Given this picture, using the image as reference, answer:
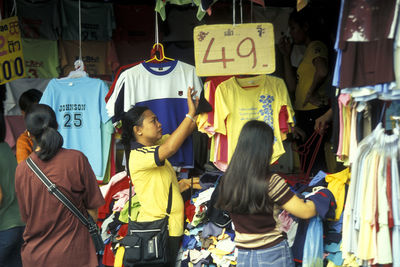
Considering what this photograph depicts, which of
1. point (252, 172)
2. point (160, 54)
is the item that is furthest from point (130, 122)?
point (252, 172)

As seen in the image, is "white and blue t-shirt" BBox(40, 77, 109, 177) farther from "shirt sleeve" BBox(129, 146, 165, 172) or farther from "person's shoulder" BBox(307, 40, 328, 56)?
"person's shoulder" BBox(307, 40, 328, 56)

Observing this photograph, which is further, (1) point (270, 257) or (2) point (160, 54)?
(2) point (160, 54)

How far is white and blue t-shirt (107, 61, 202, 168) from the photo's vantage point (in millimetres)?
4898

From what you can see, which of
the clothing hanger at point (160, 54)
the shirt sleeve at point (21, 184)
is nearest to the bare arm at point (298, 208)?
the shirt sleeve at point (21, 184)

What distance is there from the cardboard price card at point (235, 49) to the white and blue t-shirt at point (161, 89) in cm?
77

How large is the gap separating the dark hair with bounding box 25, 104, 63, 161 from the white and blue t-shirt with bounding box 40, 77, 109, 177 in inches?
72.2

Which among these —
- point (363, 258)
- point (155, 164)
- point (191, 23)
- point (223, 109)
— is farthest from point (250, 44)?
point (191, 23)

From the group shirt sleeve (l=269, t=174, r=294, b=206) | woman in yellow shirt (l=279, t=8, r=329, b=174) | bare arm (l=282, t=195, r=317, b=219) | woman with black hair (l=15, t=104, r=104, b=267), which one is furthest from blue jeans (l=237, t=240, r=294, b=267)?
woman in yellow shirt (l=279, t=8, r=329, b=174)

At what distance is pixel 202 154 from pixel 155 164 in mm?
1648

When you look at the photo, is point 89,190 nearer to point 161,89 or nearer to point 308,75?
point 161,89

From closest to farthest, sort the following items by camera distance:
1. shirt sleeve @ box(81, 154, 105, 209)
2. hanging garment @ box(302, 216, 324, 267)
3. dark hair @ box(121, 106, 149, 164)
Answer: shirt sleeve @ box(81, 154, 105, 209), hanging garment @ box(302, 216, 324, 267), dark hair @ box(121, 106, 149, 164)

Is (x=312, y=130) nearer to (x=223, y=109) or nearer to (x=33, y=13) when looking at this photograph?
(x=223, y=109)

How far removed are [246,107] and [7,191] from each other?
2.18m

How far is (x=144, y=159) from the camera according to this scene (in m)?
4.20
